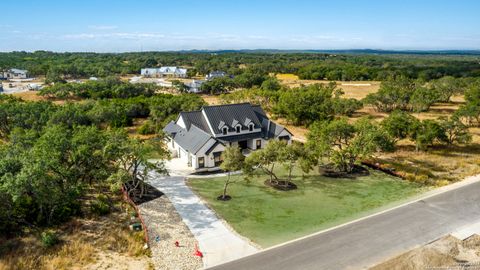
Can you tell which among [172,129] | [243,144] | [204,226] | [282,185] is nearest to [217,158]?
[243,144]

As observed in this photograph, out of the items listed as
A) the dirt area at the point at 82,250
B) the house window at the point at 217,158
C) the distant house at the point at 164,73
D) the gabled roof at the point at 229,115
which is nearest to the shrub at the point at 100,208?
the dirt area at the point at 82,250

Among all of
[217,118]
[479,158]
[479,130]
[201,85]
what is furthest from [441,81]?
[217,118]

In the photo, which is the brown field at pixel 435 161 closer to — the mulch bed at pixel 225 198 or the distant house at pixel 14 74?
the mulch bed at pixel 225 198

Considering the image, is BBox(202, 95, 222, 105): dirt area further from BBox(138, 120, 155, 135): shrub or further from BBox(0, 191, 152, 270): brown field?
BBox(0, 191, 152, 270): brown field

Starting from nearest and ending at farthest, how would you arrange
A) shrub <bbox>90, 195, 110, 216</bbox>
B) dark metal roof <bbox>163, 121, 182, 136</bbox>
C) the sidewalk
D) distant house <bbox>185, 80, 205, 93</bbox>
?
the sidewalk → shrub <bbox>90, 195, 110, 216</bbox> → dark metal roof <bbox>163, 121, 182, 136</bbox> → distant house <bbox>185, 80, 205, 93</bbox>

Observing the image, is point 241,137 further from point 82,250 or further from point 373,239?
point 82,250

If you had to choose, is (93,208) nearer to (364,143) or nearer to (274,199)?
(274,199)

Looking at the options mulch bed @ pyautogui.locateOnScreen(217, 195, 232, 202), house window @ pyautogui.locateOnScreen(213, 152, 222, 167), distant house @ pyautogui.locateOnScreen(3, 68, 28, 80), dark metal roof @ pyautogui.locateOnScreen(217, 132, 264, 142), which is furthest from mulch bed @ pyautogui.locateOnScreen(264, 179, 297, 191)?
distant house @ pyautogui.locateOnScreen(3, 68, 28, 80)
